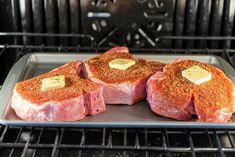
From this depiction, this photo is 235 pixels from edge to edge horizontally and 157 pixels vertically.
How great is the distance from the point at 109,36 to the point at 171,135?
454 mm

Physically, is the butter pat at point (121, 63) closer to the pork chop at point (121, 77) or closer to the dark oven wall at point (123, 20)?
the pork chop at point (121, 77)

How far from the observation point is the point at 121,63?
3.74 ft

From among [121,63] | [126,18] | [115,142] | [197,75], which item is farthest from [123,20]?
[115,142]

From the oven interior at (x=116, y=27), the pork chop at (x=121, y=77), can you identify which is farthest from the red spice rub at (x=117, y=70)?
the oven interior at (x=116, y=27)

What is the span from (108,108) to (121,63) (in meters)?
0.14

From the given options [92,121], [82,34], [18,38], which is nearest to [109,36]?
[82,34]

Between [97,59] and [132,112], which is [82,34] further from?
[132,112]

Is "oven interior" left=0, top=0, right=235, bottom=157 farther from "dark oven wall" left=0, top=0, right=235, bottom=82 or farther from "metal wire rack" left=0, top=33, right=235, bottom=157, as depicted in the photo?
"metal wire rack" left=0, top=33, right=235, bottom=157

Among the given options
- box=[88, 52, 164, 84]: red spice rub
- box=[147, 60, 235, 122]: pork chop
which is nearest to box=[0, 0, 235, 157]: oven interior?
box=[88, 52, 164, 84]: red spice rub

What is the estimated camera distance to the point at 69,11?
1313 millimetres

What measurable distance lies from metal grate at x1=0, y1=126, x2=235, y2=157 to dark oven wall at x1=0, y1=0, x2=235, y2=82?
391 mm

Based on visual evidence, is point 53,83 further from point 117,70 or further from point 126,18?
point 126,18

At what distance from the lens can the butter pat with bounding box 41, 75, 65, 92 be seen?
102 cm

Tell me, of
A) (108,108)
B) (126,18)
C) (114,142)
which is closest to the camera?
(114,142)
